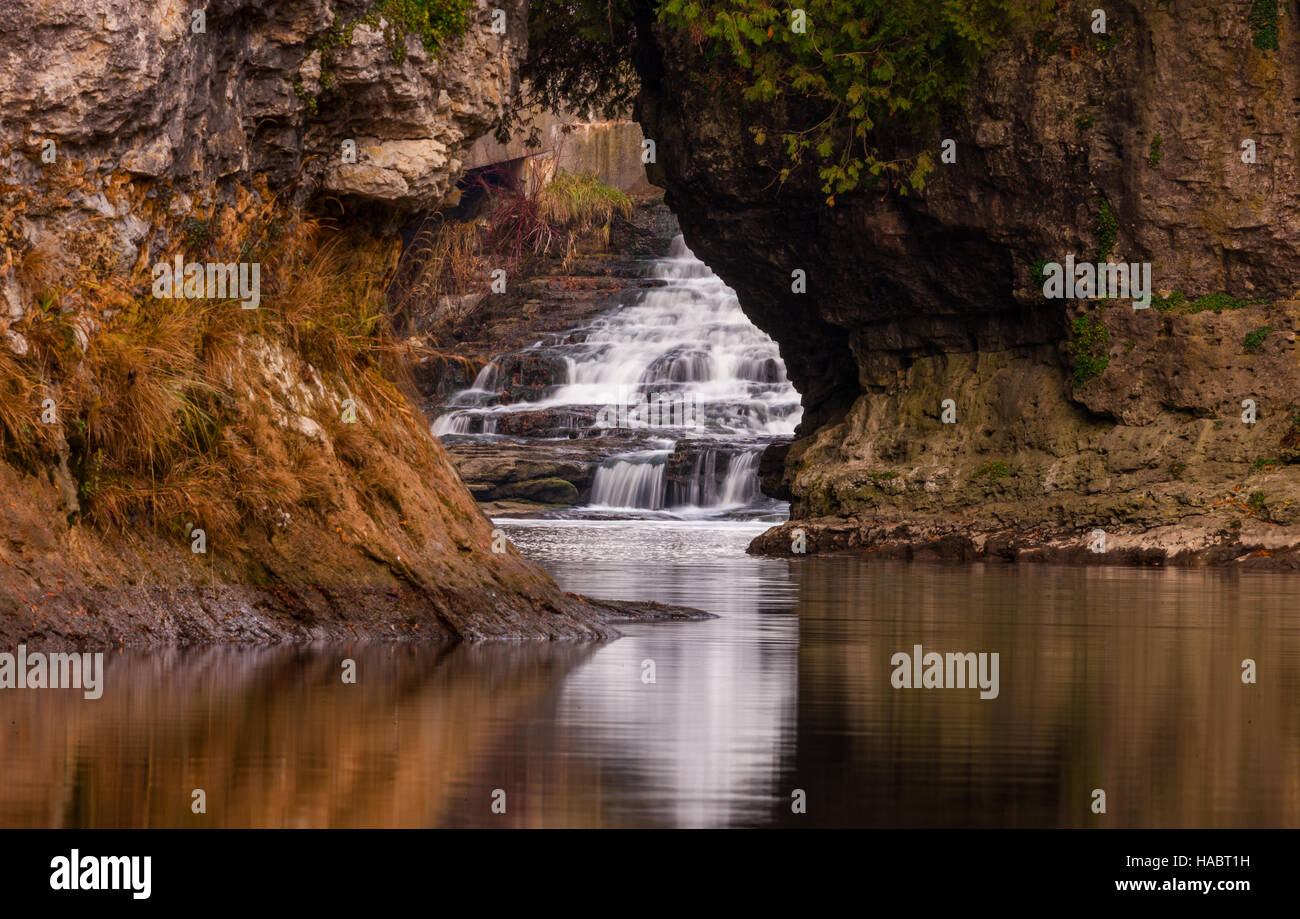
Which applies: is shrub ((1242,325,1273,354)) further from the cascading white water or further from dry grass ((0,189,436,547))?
dry grass ((0,189,436,547))

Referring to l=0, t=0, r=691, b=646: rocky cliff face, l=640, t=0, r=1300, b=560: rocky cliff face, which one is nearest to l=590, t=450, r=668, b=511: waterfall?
l=640, t=0, r=1300, b=560: rocky cliff face

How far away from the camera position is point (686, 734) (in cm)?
620

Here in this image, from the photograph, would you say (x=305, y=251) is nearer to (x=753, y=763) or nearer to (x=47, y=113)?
(x=47, y=113)

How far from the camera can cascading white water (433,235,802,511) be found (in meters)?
33.6

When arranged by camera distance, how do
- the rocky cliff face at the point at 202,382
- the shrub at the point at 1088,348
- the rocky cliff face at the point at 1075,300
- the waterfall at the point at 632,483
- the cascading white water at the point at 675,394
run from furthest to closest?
the waterfall at the point at 632,483 < the cascading white water at the point at 675,394 < the shrub at the point at 1088,348 < the rocky cliff face at the point at 1075,300 < the rocky cliff face at the point at 202,382

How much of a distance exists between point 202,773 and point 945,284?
21.5 m

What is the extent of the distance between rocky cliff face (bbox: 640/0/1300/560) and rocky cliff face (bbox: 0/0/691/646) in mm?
12597

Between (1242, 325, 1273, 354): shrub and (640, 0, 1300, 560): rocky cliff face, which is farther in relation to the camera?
(1242, 325, 1273, 354): shrub

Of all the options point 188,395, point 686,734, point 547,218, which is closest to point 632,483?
point 547,218

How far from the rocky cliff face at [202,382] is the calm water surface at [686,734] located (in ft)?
1.99

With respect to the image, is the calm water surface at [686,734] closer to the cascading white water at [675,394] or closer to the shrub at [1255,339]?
the shrub at [1255,339]

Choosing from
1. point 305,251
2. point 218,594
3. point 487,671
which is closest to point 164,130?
point 305,251

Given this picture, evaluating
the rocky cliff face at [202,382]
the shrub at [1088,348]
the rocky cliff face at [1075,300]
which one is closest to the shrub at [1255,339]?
the rocky cliff face at [1075,300]

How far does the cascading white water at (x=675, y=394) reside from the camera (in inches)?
1324
